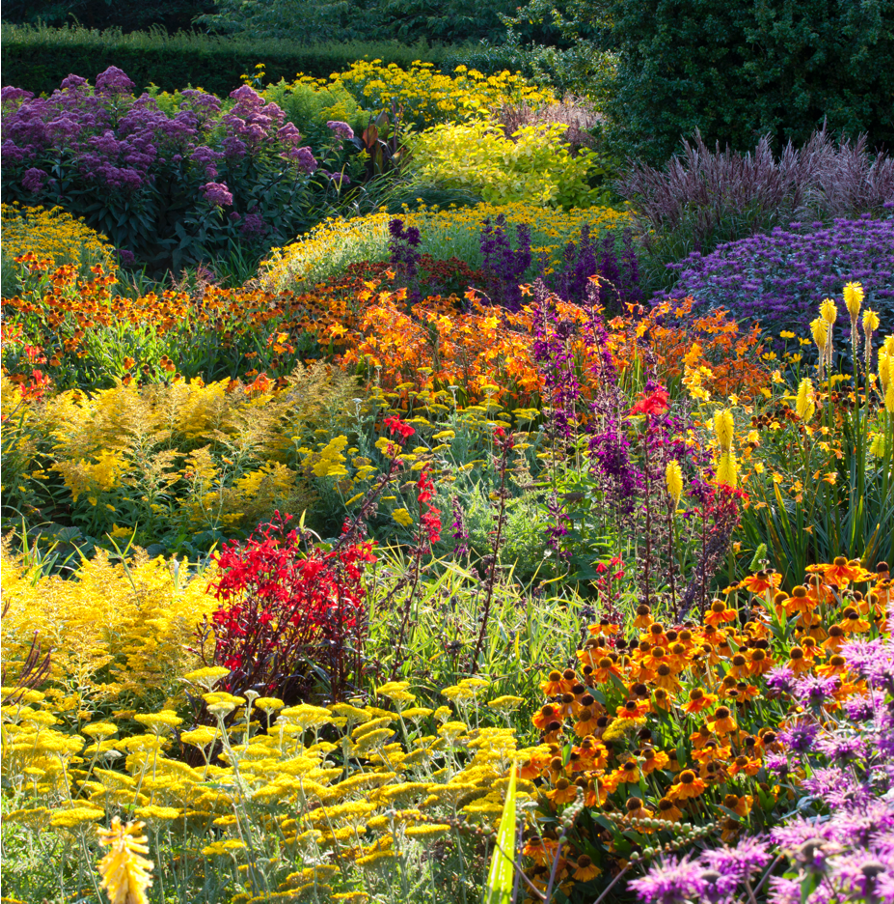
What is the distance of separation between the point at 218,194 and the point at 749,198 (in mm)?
5369

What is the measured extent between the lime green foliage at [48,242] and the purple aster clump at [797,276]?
526 centimetres

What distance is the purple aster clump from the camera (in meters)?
6.27

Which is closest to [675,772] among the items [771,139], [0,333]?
[0,333]

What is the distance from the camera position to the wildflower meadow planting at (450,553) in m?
1.93

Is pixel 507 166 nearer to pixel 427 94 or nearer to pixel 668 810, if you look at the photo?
pixel 427 94

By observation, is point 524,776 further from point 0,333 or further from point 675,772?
point 0,333

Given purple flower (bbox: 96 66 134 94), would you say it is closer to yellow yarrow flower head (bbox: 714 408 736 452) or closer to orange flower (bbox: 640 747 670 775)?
yellow yarrow flower head (bbox: 714 408 736 452)

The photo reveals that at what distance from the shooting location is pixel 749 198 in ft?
28.3

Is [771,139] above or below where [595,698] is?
above

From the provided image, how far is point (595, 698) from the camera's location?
2.15 metres

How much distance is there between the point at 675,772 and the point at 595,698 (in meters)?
0.23

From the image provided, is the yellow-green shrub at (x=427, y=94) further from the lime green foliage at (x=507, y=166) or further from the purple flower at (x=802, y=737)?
the purple flower at (x=802, y=737)

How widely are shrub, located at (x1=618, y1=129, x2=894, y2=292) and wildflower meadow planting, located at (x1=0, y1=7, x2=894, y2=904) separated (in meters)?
0.04

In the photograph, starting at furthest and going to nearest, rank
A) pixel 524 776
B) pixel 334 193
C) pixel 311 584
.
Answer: pixel 334 193, pixel 311 584, pixel 524 776
